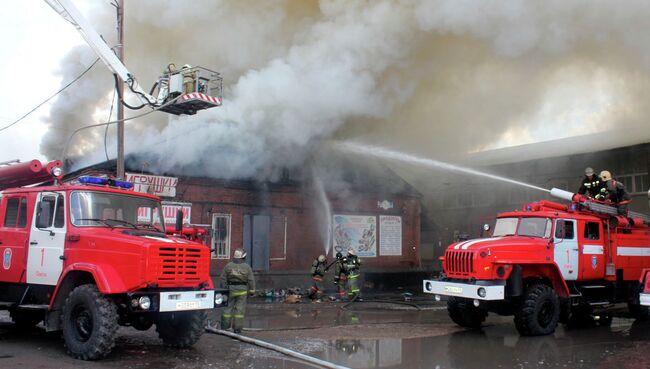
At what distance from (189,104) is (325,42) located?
3.82 m

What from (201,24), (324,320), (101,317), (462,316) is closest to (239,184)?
(201,24)

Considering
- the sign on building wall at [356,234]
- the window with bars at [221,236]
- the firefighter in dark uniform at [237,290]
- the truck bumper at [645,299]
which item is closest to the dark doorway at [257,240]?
the window with bars at [221,236]

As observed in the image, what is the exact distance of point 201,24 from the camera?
14.2 m

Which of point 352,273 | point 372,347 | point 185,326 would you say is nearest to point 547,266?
point 372,347

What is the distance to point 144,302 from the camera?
6562 millimetres

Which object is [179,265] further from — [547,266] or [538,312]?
[547,266]

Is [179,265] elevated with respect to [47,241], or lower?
lower

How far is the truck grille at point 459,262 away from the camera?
31.0 ft

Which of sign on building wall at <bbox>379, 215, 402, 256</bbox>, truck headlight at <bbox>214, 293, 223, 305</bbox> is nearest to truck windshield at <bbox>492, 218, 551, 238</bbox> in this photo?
truck headlight at <bbox>214, 293, 223, 305</bbox>

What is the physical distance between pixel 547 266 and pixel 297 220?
31.3 feet

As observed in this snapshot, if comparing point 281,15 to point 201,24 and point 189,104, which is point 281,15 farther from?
point 189,104

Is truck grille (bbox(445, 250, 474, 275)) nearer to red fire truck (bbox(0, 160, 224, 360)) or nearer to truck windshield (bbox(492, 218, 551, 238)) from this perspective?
truck windshield (bbox(492, 218, 551, 238))

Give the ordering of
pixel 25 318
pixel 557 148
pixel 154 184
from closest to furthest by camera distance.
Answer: pixel 25 318 → pixel 154 184 → pixel 557 148

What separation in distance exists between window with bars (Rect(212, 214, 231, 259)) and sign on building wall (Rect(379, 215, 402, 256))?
621 cm
